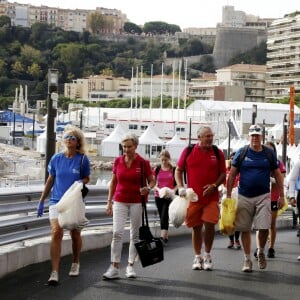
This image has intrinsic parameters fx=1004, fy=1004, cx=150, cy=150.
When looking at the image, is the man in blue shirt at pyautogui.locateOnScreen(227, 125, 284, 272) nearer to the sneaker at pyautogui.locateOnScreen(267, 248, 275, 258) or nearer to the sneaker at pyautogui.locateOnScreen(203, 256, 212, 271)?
the sneaker at pyautogui.locateOnScreen(203, 256, 212, 271)

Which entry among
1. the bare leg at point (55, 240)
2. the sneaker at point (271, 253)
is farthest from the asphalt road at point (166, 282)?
the bare leg at point (55, 240)

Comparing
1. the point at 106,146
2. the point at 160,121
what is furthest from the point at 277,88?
the point at 106,146

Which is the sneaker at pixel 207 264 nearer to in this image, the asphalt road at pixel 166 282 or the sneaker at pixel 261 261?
the asphalt road at pixel 166 282

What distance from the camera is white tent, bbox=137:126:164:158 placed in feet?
312

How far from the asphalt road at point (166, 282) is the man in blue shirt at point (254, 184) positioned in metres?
0.52

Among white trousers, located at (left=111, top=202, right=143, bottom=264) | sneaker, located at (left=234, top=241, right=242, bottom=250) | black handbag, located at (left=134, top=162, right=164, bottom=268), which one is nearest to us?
black handbag, located at (left=134, top=162, right=164, bottom=268)

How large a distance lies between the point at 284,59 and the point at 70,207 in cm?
18426

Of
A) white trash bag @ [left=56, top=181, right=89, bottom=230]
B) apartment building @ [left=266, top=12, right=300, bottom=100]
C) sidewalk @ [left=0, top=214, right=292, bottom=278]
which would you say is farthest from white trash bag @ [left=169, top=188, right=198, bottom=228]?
apartment building @ [left=266, top=12, right=300, bottom=100]

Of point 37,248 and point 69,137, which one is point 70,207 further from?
point 37,248

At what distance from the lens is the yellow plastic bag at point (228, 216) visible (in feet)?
37.2

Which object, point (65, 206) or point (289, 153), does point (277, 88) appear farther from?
point (65, 206)

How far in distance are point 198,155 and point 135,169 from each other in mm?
838

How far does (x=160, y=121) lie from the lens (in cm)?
11612

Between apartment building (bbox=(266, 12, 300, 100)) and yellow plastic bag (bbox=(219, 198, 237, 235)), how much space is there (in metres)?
173
